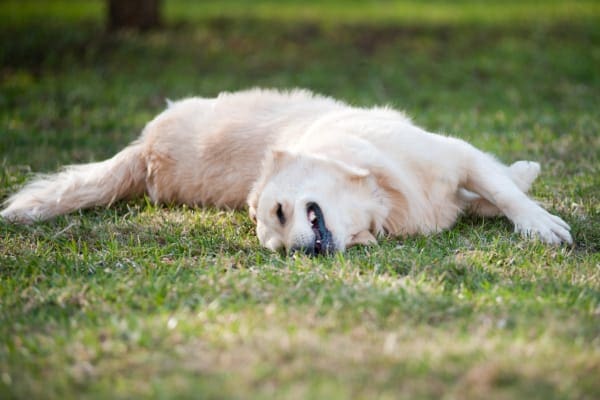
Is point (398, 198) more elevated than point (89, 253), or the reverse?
point (398, 198)

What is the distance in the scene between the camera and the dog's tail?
18.5 ft

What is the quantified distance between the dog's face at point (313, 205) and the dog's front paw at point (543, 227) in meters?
0.85

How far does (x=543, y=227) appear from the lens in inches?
184

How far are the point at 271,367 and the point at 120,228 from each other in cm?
255

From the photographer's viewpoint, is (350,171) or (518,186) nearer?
(350,171)

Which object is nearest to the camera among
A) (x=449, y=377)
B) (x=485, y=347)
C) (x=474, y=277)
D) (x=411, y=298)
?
(x=449, y=377)

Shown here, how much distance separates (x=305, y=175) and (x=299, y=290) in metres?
0.89

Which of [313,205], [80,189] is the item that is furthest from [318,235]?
[80,189]

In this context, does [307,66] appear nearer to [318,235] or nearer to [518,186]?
[518,186]

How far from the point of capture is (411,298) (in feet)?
12.1

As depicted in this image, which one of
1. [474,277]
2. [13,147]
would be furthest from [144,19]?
[474,277]

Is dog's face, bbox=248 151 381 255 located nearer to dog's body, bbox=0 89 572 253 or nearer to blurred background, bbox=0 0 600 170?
dog's body, bbox=0 89 572 253

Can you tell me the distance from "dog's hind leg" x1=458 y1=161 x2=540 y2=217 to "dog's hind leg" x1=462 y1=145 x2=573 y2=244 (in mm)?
102

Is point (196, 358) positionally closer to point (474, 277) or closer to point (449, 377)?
point (449, 377)
